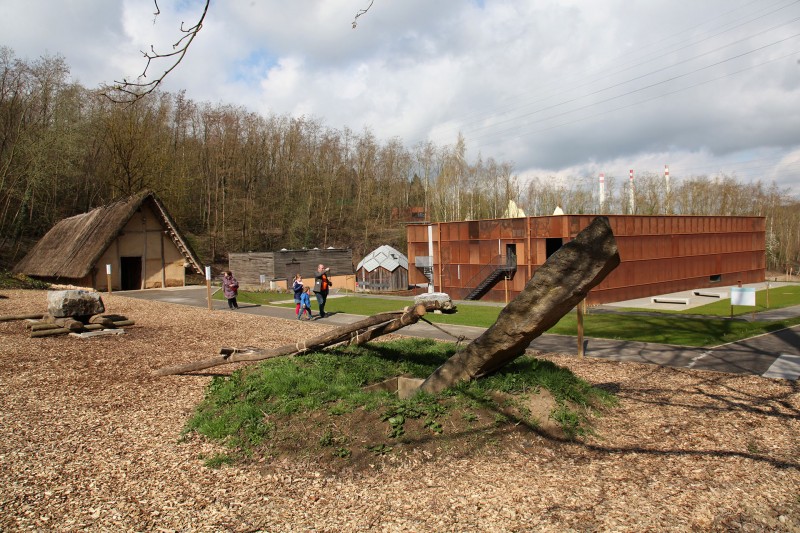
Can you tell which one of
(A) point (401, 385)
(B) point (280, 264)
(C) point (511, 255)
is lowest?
(A) point (401, 385)

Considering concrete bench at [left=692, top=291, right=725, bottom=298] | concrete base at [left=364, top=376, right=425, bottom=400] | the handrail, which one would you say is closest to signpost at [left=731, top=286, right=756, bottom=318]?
concrete base at [left=364, top=376, right=425, bottom=400]

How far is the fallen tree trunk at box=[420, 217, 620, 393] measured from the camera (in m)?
5.80

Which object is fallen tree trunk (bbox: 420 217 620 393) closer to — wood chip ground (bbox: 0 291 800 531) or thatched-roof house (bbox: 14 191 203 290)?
wood chip ground (bbox: 0 291 800 531)

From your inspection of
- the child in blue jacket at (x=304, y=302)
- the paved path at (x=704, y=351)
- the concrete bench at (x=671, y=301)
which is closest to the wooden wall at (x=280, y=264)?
the child in blue jacket at (x=304, y=302)

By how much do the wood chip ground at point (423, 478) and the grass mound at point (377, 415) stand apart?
0.83ft

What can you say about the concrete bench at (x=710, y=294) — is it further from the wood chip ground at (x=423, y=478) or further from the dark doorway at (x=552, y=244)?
the wood chip ground at (x=423, y=478)

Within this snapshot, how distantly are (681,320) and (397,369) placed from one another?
14.6 metres

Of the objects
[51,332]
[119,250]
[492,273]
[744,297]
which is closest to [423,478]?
[51,332]

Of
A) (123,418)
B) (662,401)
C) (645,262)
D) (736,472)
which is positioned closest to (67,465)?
(123,418)

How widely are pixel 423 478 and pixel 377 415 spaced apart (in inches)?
49.4

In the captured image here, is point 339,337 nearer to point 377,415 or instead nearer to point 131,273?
point 377,415

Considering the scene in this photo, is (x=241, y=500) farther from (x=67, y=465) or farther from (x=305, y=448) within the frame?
(x=67, y=465)

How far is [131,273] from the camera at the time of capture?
35.8 metres

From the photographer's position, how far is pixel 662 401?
8.42 metres
